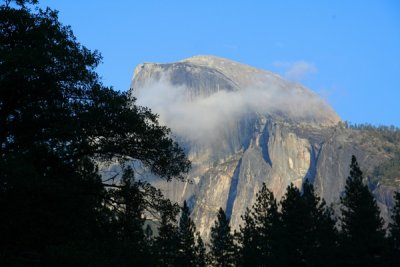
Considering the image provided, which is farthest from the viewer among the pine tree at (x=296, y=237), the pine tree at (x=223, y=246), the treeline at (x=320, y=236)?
the pine tree at (x=223, y=246)

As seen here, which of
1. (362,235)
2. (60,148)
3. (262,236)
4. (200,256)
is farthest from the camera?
(200,256)

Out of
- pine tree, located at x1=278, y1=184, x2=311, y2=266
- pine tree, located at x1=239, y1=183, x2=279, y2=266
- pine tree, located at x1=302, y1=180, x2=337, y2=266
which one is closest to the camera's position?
pine tree, located at x1=302, y1=180, x2=337, y2=266

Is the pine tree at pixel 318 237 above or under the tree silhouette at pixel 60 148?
above

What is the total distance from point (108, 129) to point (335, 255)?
159ft

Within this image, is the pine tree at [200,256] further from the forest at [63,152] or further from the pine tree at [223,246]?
the forest at [63,152]

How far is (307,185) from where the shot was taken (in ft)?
255

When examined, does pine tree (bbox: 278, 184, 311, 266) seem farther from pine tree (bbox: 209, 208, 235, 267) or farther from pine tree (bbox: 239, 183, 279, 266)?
pine tree (bbox: 209, 208, 235, 267)

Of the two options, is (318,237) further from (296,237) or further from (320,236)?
(296,237)

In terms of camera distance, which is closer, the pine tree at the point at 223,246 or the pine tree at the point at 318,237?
the pine tree at the point at 318,237

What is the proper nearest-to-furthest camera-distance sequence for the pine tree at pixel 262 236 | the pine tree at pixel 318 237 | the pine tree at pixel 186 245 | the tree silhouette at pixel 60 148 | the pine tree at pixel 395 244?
1. the tree silhouette at pixel 60 148
2. the pine tree at pixel 395 244
3. the pine tree at pixel 318 237
4. the pine tree at pixel 262 236
5. the pine tree at pixel 186 245

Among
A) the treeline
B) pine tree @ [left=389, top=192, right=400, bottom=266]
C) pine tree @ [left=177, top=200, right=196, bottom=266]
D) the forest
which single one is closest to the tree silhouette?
the forest

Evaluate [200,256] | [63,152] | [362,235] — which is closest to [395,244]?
[362,235]

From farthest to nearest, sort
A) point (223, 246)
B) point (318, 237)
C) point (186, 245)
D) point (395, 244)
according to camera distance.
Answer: point (223, 246)
point (186, 245)
point (395, 244)
point (318, 237)

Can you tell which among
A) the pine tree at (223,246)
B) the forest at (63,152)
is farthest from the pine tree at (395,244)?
the forest at (63,152)
